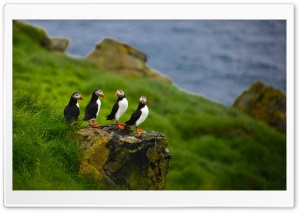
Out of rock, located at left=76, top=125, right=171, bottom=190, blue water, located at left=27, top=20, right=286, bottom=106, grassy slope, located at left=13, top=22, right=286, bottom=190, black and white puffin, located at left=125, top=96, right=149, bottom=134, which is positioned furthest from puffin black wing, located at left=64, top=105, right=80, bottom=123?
blue water, located at left=27, top=20, right=286, bottom=106

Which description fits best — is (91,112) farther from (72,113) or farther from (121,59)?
(121,59)

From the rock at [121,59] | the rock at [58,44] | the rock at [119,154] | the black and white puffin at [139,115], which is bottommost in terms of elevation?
the rock at [119,154]

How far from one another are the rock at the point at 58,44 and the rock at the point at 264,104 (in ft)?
7.42

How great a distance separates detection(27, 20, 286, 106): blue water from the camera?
7.18 m

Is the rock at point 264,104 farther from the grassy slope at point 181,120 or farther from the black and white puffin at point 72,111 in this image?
the black and white puffin at point 72,111

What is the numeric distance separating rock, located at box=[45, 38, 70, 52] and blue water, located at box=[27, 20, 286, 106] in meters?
0.07

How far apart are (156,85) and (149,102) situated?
12.5 inches

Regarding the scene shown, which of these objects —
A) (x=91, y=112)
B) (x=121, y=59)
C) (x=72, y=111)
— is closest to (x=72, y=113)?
(x=72, y=111)

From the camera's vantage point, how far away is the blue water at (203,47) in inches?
283

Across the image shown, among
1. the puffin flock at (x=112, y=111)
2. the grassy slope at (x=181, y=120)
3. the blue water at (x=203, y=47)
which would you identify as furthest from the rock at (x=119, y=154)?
the blue water at (x=203, y=47)

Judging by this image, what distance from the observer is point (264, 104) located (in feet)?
28.5
